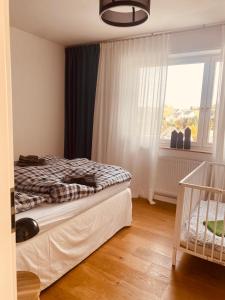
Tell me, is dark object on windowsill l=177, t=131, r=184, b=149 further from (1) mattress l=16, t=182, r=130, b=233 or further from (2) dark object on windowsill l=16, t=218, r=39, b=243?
(2) dark object on windowsill l=16, t=218, r=39, b=243

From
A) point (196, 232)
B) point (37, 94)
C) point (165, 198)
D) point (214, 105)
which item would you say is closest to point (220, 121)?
point (214, 105)

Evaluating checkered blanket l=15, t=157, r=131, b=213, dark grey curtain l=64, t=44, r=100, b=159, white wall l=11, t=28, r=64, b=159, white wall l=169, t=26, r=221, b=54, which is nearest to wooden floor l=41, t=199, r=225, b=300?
checkered blanket l=15, t=157, r=131, b=213

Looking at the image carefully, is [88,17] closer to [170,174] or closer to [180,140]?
[180,140]

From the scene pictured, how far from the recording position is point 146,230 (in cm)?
276

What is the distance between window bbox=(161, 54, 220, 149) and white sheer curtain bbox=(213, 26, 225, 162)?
0.70 ft

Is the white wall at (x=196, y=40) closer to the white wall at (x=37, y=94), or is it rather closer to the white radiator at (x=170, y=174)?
the white radiator at (x=170, y=174)

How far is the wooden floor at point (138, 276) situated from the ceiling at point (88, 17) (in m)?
2.51

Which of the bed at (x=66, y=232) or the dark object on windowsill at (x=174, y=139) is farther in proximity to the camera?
the dark object on windowsill at (x=174, y=139)

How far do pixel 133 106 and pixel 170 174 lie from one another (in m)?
1.18

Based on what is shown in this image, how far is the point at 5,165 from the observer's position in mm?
551

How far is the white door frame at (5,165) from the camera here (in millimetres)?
521

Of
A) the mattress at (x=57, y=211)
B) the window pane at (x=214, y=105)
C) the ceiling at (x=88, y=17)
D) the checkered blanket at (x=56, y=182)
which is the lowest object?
the mattress at (x=57, y=211)

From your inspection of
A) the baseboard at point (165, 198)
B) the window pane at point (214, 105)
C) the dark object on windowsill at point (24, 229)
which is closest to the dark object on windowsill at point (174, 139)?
the window pane at point (214, 105)

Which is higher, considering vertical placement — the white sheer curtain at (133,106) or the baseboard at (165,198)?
the white sheer curtain at (133,106)
